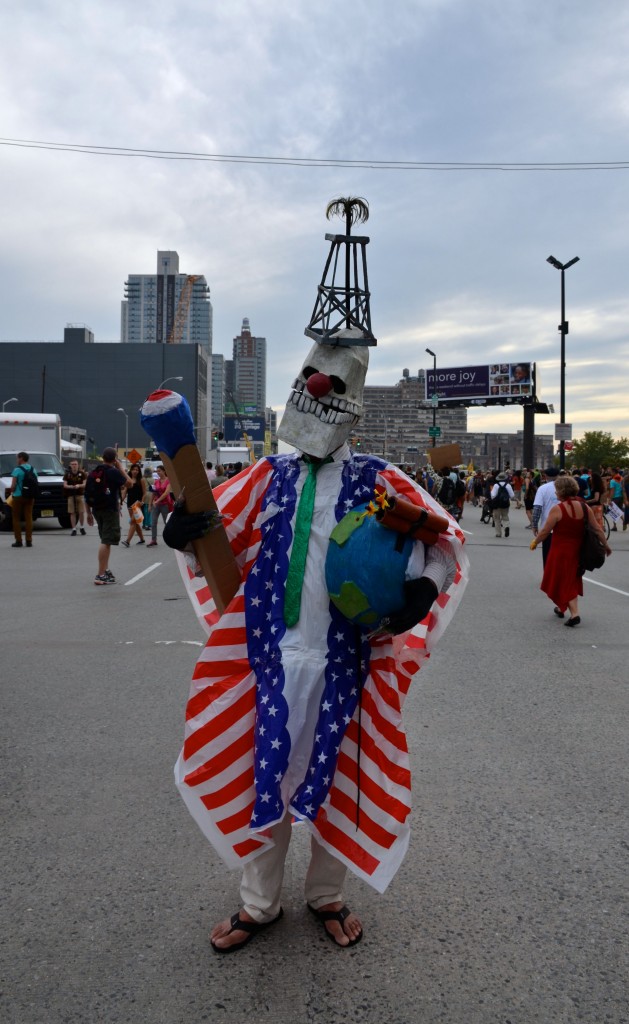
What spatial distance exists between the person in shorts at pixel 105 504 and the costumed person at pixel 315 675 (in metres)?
8.69

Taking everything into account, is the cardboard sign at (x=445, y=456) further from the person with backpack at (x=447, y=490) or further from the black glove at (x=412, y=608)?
the person with backpack at (x=447, y=490)

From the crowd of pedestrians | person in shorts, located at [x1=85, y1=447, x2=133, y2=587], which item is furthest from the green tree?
person in shorts, located at [x1=85, y1=447, x2=133, y2=587]

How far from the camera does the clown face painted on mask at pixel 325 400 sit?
294cm

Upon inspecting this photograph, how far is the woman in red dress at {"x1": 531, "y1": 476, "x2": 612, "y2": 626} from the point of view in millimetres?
9039

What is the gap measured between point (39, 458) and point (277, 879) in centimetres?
2142

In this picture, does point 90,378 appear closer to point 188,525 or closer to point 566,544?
point 566,544

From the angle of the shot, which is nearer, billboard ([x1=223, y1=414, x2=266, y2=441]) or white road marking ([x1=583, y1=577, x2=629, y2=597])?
white road marking ([x1=583, y1=577, x2=629, y2=597])

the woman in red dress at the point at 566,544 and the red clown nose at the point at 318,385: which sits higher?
the red clown nose at the point at 318,385

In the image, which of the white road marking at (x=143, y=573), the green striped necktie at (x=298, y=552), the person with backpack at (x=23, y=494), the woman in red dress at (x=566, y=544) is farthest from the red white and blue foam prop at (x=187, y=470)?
the person with backpack at (x=23, y=494)

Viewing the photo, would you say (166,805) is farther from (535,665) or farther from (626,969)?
(535,665)

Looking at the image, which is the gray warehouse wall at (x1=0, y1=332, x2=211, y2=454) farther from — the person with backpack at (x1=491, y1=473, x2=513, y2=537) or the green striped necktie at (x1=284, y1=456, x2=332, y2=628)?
the green striped necktie at (x1=284, y1=456, x2=332, y2=628)

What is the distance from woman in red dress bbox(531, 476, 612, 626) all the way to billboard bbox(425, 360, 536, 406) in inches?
2111

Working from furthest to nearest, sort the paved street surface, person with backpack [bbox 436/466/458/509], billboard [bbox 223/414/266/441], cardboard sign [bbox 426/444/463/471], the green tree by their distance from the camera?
1. billboard [bbox 223/414/266/441]
2. the green tree
3. person with backpack [bbox 436/466/458/509]
4. cardboard sign [bbox 426/444/463/471]
5. the paved street surface

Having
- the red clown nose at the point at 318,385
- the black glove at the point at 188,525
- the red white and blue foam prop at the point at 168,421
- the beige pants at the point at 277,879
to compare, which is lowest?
the beige pants at the point at 277,879
